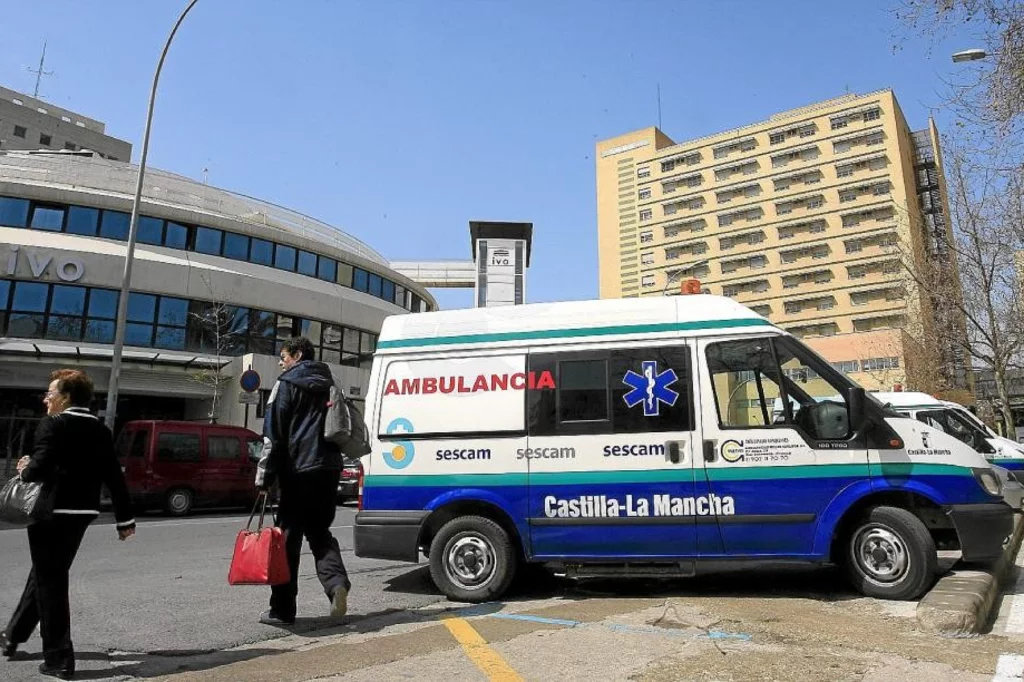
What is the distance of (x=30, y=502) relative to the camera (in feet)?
12.3

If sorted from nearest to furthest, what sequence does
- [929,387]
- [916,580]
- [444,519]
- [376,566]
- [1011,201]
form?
[916,580] < [444,519] < [376,566] < [1011,201] < [929,387]

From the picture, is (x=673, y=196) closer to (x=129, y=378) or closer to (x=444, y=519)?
(x=129, y=378)

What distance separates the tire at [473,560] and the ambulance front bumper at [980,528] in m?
3.51

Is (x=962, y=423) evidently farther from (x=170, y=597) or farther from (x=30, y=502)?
(x=30, y=502)

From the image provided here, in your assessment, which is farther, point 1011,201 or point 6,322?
point 6,322

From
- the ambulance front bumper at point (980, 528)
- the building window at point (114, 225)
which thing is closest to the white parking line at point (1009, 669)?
the ambulance front bumper at point (980, 528)

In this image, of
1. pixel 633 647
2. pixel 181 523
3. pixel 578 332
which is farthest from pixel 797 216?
pixel 633 647

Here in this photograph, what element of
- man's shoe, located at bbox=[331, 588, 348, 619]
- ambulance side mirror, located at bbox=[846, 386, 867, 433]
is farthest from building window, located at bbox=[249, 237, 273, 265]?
ambulance side mirror, located at bbox=[846, 386, 867, 433]

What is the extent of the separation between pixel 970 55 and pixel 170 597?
10023 millimetres

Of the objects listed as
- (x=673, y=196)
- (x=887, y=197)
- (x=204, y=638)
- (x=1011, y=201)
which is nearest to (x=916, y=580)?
(x=204, y=638)

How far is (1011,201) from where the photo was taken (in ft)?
52.7

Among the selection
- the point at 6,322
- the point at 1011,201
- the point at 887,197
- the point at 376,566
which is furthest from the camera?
the point at 887,197

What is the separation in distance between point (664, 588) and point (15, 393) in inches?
1017

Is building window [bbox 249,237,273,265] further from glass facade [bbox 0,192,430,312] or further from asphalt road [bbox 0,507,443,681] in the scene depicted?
asphalt road [bbox 0,507,443,681]
